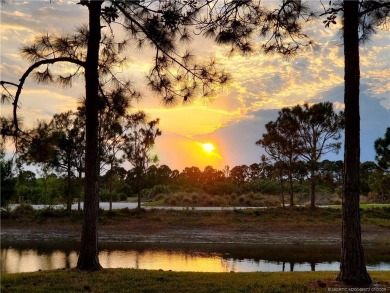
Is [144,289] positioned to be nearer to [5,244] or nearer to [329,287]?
[329,287]

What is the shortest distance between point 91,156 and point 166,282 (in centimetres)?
376

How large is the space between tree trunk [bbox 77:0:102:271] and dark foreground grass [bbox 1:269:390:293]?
1.97 feet

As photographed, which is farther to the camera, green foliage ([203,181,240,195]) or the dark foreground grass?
green foliage ([203,181,240,195])

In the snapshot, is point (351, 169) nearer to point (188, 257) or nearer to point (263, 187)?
point (188, 257)

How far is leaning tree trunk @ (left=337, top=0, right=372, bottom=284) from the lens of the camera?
379 inches

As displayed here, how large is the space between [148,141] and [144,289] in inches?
1261

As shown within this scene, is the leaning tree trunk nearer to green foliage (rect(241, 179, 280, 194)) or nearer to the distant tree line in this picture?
the distant tree line

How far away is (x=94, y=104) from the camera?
465 inches

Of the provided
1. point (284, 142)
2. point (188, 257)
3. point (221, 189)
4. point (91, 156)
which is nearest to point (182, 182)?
point (221, 189)

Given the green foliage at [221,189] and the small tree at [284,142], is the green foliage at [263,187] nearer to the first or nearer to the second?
the green foliage at [221,189]

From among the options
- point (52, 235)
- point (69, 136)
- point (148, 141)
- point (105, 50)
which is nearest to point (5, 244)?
point (52, 235)

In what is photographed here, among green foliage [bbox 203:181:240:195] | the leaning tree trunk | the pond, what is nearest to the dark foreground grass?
the leaning tree trunk

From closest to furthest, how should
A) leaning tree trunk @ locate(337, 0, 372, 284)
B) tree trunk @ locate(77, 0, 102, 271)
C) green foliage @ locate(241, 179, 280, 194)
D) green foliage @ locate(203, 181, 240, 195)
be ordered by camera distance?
leaning tree trunk @ locate(337, 0, 372, 284) < tree trunk @ locate(77, 0, 102, 271) < green foliage @ locate(203, 181, 240, 195) < green foliage @ locate(241, 179, 280, 194)

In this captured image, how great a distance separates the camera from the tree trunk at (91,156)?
1139 centimetres
